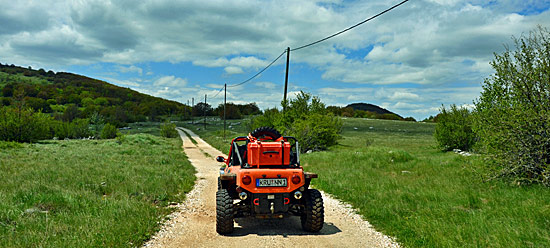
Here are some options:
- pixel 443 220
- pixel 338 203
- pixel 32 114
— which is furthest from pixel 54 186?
pixel 32 114

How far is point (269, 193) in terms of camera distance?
6746mm

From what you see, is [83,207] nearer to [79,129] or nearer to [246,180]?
[246,180]

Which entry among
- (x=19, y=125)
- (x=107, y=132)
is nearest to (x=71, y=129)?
(x=107, y=132)

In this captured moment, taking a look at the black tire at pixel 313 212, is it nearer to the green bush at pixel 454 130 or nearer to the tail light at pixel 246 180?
the tail light at pixel 246 180

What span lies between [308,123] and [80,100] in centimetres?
11867

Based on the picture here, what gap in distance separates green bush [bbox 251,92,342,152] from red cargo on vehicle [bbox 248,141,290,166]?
2094 centimetres

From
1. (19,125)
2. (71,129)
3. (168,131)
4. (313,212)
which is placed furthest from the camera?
(168,131)

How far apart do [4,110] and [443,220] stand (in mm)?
46291

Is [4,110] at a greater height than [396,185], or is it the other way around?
[4,110]

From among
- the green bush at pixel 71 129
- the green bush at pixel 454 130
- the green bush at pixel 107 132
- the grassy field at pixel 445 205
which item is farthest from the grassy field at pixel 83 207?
the green bush at pixel 107 132

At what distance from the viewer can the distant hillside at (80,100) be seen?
328 feet

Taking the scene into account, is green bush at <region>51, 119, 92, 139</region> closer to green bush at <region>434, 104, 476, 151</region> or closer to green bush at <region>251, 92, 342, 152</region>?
green bush at <region>251, 92, 342, 152</region>

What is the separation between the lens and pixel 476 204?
8.76 m

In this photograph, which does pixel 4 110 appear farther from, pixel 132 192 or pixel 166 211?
pixel 166 211
